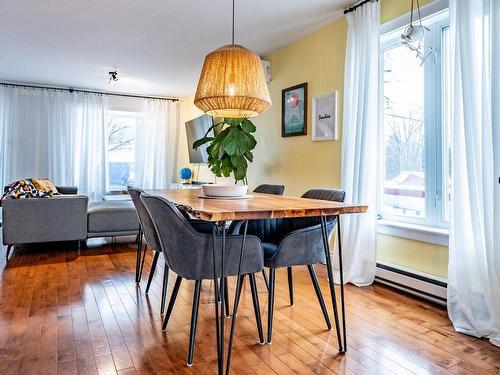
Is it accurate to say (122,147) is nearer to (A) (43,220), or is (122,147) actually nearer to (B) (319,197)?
(A) (43,220)

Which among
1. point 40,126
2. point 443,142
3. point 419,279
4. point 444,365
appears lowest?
point 444,365

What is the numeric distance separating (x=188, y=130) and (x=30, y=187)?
318cm

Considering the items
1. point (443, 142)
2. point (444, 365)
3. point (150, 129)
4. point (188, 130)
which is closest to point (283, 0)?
point (443, 142)

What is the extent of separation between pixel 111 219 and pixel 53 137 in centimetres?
285

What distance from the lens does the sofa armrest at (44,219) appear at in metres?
3.64

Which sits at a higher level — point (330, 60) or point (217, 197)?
point (330, 60)

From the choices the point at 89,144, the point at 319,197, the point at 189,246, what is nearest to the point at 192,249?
the point at 189,246

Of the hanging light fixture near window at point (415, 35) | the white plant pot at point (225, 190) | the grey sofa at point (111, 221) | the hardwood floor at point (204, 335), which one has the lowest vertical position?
the hardwood floor at point (204, 335)

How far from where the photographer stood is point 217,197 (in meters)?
2.17

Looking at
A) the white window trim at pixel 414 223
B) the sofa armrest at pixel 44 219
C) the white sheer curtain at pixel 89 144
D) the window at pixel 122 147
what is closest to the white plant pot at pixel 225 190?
the white window trim at pixel 414 223

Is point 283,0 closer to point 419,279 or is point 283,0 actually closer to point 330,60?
point 330,60

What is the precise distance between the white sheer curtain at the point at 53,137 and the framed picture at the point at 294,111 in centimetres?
388

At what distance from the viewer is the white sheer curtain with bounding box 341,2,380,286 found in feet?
9.43

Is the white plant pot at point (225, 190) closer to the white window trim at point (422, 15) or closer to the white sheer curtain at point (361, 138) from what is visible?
the white sheer curtain at point (361, 138)
